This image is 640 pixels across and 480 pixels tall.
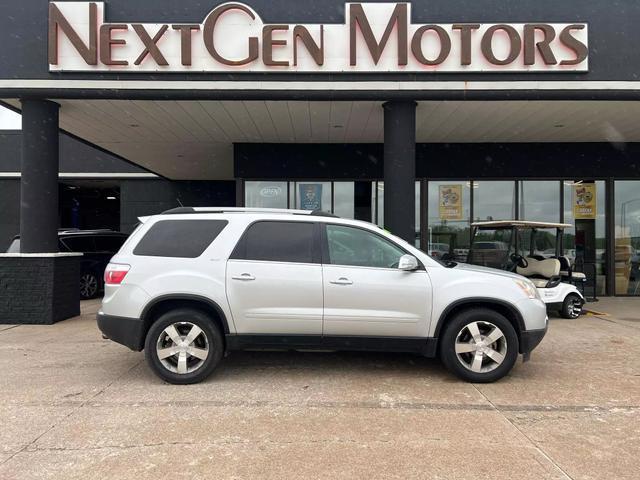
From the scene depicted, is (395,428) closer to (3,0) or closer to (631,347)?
(631,347)

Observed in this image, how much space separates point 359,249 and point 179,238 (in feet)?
6.56

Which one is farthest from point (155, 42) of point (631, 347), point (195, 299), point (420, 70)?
point (631, 347)

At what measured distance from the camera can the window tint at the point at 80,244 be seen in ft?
40.0

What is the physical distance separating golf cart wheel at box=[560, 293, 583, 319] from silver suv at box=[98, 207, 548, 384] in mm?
Answer: 4478

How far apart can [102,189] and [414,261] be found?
19.7m

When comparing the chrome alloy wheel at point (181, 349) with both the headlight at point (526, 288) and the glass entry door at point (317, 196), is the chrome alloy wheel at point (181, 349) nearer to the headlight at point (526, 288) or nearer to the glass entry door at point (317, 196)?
the headlight at point (526, 288)

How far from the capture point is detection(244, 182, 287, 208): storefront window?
41.5ft

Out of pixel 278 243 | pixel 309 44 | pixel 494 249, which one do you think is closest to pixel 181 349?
pixel 278 243

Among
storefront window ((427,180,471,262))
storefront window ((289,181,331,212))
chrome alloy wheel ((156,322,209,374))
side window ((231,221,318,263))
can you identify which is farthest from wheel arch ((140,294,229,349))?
storefront window ((427,180,471,262))

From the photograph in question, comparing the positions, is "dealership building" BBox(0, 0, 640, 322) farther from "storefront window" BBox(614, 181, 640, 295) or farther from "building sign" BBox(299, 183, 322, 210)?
"storefront window" BBox(614, 181, 640, 295)

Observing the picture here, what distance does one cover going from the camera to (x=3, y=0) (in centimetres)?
845

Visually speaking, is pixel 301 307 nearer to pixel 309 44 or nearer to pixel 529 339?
pixel 529 339

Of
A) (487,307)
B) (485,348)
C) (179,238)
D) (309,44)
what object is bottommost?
(485,348)

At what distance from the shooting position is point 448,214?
1264 centimetres
